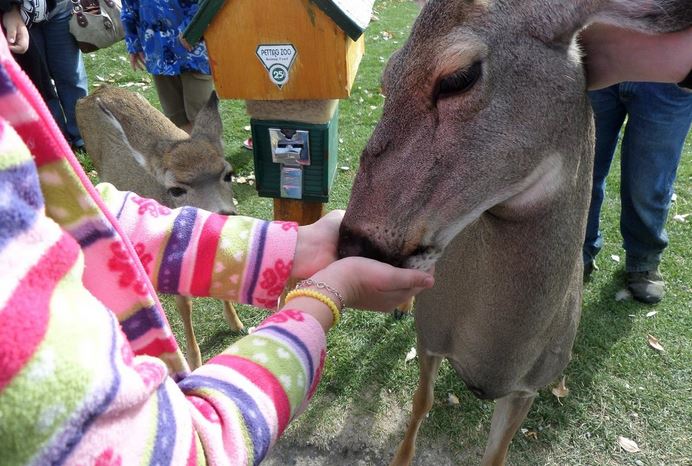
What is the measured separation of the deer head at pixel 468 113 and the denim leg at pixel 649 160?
202 cm

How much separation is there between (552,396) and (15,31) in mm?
5273

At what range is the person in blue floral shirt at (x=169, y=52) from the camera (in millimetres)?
4160

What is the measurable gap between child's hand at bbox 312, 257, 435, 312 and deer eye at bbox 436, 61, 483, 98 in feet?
1.68

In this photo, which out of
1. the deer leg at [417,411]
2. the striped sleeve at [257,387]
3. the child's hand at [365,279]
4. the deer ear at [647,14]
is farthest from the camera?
the deer leg at [417,411]

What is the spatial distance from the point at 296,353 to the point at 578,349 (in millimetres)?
3159

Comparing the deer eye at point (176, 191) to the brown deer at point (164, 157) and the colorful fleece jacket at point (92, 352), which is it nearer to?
the brown deer at point (164, 157)

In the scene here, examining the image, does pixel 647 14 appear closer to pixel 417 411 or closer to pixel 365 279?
pixel 365 279

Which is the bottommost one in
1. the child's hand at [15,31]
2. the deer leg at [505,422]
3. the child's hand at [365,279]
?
the deer leg at [505,422]

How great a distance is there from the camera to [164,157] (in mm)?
3574

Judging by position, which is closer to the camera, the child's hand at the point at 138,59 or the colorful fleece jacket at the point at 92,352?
the colorful fleece jacket at the point at 92,352

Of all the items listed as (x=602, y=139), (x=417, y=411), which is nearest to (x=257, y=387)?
(x=417, y=411)

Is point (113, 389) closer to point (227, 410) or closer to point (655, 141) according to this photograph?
point (227, 410)

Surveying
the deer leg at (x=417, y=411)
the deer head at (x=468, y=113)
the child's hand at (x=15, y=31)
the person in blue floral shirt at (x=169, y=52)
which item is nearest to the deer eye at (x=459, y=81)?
the deer head at (x=468, y=113)

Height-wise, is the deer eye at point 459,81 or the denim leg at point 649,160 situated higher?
the deer eye at point 459,81
